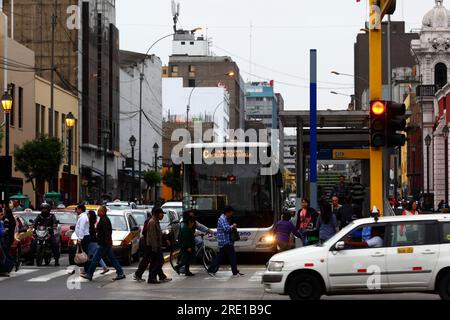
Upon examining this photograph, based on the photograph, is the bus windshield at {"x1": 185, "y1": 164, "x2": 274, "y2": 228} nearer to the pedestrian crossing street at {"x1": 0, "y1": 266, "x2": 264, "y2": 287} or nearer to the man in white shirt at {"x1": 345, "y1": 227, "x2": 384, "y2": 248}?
the pedestrian crossing street at {"x1": 0, "y1": 266, "x2": 264, "y2": 287}

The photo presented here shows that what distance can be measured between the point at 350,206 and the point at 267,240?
3.91m

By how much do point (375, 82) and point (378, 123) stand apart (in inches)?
75.4

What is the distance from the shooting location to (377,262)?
1733 centimetres

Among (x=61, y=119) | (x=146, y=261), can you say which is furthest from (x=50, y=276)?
(x=61, y=119)

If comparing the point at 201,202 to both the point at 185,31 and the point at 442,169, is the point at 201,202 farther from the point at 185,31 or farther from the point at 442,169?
the point at 185,31

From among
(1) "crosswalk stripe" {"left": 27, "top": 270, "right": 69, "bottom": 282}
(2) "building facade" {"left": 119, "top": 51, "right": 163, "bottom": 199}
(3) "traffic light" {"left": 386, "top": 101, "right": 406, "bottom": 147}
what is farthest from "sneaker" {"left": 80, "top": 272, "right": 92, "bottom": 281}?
(2) "building facade" {"left": 119, "top": 51, "right": 163, "bottom": 199}

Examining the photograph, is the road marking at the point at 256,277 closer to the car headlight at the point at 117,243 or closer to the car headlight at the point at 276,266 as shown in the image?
the car headlight at the point at 117,243

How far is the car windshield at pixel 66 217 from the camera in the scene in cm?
3484

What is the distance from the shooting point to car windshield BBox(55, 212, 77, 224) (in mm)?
34844

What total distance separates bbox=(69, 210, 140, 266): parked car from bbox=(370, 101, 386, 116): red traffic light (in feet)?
40.0

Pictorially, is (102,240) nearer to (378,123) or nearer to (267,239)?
(267,239)

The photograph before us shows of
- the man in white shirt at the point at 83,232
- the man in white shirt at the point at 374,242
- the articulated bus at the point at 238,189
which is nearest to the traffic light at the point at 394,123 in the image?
the man in white shirt at the point at 374,242

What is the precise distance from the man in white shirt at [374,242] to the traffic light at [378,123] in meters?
1.68
